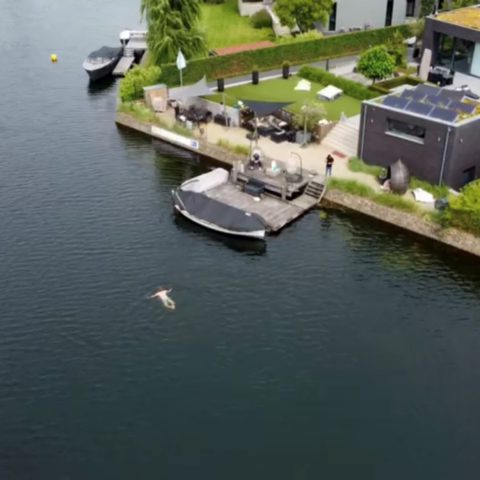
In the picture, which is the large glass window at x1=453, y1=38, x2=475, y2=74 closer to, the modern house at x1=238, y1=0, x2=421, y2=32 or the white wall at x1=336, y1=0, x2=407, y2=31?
the modern house at x1=238, y1=0, x2=421, y2=32

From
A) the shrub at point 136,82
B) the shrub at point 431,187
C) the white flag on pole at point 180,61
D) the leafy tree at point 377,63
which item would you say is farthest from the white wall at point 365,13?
the shrub at point 431,187

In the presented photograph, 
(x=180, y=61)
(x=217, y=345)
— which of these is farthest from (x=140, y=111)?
(x=217, y=345)

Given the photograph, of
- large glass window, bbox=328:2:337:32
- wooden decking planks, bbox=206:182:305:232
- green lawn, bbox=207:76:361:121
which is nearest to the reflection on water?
wooden decking planks, bbox=206:182:305:232

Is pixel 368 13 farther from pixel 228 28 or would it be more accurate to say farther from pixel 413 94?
pixel 413 94

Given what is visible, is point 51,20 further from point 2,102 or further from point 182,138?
point 182,138

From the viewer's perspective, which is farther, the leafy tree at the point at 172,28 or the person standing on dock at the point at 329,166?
the leafy tree at the point at 172,28

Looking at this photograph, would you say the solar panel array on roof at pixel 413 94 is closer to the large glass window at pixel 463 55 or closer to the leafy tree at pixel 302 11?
the large glass window at pixel 463 55
